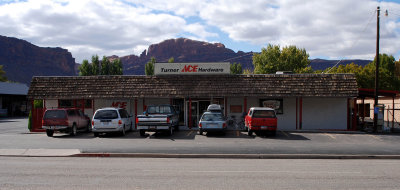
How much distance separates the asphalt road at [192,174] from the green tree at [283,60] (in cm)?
5049

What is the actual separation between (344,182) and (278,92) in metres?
15.8

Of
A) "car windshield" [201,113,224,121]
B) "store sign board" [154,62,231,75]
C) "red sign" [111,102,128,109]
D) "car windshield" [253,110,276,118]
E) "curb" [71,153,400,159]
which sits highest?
"store sign board" [154,62,231,75]

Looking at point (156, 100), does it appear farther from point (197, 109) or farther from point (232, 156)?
point (232, 156)

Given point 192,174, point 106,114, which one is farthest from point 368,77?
point 192,174

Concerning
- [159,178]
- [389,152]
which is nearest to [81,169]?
[159,178]

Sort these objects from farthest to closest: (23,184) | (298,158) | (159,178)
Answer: (298,158) → (159,178) → (23,184)

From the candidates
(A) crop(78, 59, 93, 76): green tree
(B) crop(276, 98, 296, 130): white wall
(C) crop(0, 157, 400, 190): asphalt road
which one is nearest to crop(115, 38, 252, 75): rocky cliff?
(A) crop(78, 59, 93, 76): green tree

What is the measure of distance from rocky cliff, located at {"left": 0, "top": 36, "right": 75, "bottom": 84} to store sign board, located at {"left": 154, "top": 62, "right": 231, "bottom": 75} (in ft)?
391

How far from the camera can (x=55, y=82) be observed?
26234mm

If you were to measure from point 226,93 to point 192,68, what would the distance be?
11.4ft

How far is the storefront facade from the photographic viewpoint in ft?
80.0

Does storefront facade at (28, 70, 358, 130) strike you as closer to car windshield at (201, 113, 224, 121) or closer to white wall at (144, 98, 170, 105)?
white wall at (144, 98, 170, 105)

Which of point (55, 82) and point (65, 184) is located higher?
point (55, 82)

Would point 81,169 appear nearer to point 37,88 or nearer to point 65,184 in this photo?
point 65,184
